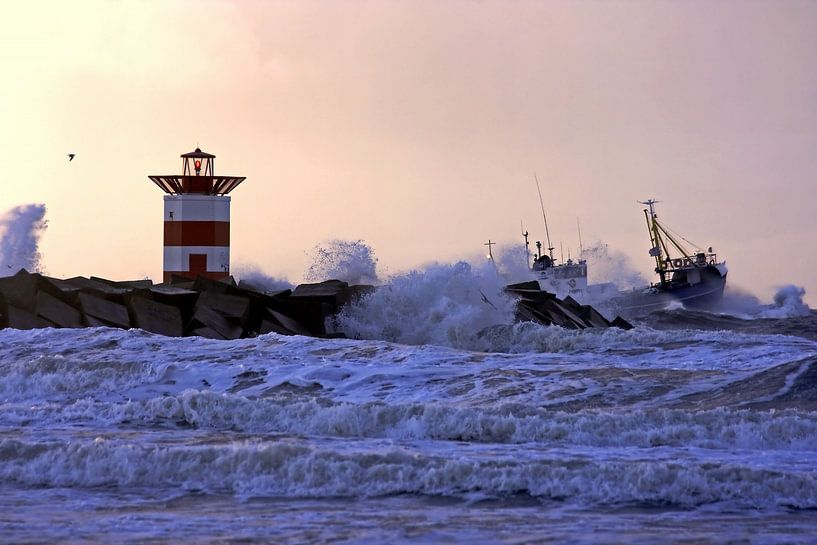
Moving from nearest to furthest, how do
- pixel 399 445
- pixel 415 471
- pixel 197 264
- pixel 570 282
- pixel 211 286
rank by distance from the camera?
pixel 415 471, pixel 399 445, pixel 211 286, pixel 197 264, pixel 570 282

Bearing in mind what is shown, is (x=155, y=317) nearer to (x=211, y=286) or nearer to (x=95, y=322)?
(x=95, y=322)

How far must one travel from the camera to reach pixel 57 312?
1577cm

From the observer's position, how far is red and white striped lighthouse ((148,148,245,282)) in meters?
19.9

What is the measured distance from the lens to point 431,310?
18.5 meters

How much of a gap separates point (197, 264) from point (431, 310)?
4.25 metres

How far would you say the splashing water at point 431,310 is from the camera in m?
17.8

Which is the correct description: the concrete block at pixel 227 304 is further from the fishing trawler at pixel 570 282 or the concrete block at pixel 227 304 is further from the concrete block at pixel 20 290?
the fishing trawler at pixel 570 282

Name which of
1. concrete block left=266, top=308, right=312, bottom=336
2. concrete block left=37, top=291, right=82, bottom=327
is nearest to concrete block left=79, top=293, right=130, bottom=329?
concrete block left=37, top=291, right=82, bottom=327

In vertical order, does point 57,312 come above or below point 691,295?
below

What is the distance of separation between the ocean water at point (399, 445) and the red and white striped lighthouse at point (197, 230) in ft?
19.8

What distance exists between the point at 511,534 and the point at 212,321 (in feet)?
32.7

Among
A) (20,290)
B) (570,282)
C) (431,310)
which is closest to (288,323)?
(431,310)

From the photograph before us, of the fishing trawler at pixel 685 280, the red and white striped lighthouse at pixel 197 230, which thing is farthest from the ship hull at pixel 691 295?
the red and white striped lighthouse at pixel 197 230

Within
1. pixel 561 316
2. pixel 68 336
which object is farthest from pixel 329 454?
pixel 561 316
